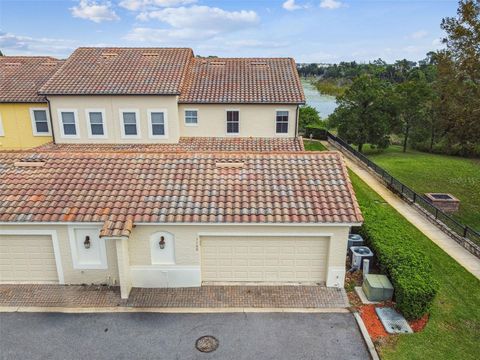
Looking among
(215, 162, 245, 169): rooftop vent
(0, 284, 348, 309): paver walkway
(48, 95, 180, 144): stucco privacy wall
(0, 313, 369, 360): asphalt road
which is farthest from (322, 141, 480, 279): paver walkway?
(48, 95, 180, 144): stucco privacy wall

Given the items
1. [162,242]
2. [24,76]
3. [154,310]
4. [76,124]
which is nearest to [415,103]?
[76,124]

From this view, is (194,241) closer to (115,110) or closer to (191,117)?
(191,117)

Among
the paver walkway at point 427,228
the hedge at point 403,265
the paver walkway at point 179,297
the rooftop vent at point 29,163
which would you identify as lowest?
the paver walkway at point 427,228

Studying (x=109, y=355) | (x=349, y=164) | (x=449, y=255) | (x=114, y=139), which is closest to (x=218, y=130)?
(x=114, y=139)

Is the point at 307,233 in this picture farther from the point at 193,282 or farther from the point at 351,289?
the point at 193,282

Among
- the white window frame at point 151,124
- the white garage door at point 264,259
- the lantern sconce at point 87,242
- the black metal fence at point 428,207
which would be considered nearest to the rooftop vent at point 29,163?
the lantern sconce at point 87,242

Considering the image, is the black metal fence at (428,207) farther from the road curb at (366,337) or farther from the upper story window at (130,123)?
the upper story window at (130,123)
